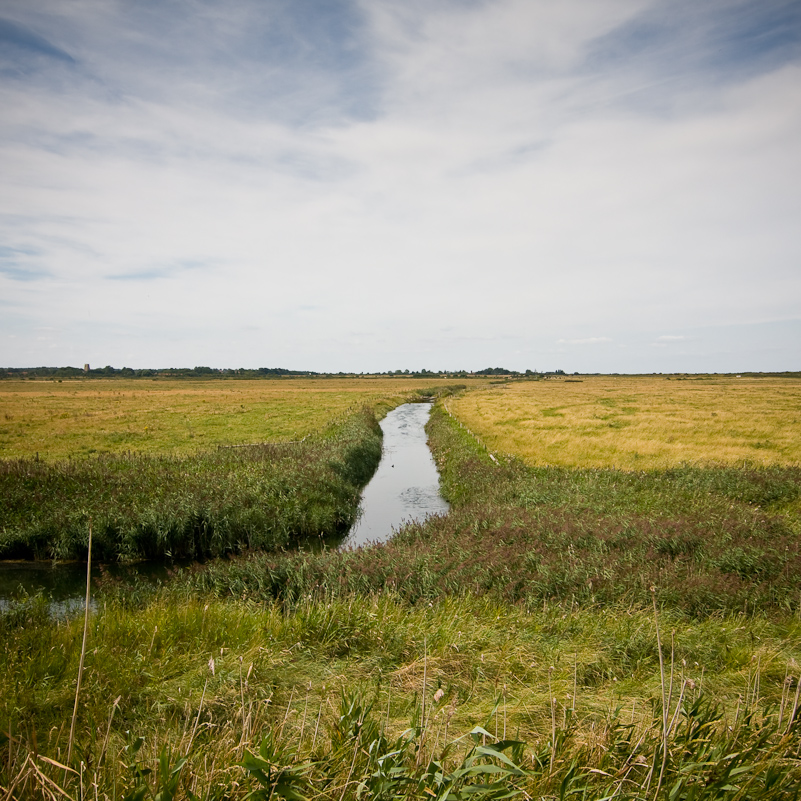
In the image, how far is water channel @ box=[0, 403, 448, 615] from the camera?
11.3 metres

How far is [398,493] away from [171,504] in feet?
29.9

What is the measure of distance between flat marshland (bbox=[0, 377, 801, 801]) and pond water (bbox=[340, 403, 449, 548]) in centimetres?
335

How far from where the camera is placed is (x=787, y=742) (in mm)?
2865

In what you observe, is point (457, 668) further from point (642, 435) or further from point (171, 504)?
point (642, 435)

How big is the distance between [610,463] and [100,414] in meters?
37.7

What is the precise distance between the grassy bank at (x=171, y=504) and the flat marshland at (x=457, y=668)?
0.53 m

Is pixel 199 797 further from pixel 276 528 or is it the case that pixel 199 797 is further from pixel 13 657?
pixel 276 528

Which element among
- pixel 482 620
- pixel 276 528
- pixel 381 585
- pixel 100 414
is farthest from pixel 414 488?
pixel 100 414

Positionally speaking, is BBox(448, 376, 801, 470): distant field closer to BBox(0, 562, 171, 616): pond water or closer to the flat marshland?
the flat marshland

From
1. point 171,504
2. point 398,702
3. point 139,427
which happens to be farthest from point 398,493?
point 139,427

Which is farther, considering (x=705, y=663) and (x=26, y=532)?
(x=26, y=532)

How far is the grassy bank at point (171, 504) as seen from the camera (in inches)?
516

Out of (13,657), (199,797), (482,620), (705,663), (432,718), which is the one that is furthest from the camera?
(482,620)

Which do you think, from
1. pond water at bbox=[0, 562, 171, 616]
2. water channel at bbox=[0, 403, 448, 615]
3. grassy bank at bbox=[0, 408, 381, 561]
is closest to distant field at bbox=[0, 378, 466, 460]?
grassy bank at bbox=[0, 408, 381, 561]
